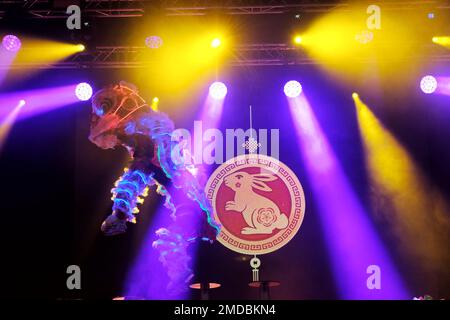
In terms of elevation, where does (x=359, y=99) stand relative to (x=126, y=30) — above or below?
below

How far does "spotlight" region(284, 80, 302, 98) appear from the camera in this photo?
879cm

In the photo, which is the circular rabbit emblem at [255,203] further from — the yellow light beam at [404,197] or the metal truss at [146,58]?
the metal truss at [146,58]

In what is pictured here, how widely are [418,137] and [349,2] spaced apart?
8.51ft

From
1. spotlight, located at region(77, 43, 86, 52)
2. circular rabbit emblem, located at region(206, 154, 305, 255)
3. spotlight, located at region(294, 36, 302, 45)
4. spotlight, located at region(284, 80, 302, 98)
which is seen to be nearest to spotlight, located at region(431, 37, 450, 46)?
spotlight, located at region(294, 36, 302, 45)

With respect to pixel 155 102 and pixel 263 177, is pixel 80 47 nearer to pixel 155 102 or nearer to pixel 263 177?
pixel 155 102

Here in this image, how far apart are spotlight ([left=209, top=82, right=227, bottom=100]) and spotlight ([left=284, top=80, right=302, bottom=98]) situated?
95 cm

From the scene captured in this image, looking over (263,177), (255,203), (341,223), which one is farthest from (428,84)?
(255,203)

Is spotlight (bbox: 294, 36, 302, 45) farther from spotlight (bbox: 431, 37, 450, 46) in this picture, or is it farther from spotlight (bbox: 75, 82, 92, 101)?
spotlight (bbox: 75, 82, 92, 101)

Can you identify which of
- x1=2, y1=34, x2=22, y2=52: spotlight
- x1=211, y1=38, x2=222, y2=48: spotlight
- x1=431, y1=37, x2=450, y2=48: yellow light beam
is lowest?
x1=431, y1=37, x2=450, y2=48: yellow light beam

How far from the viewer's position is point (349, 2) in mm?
7266

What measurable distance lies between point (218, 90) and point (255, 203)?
182cm

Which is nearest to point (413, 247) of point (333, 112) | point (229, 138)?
point (333, 112)

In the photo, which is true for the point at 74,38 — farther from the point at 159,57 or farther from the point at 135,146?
the point at 135,146

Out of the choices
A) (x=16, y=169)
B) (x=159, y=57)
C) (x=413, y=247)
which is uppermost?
(x=159, y=57)
